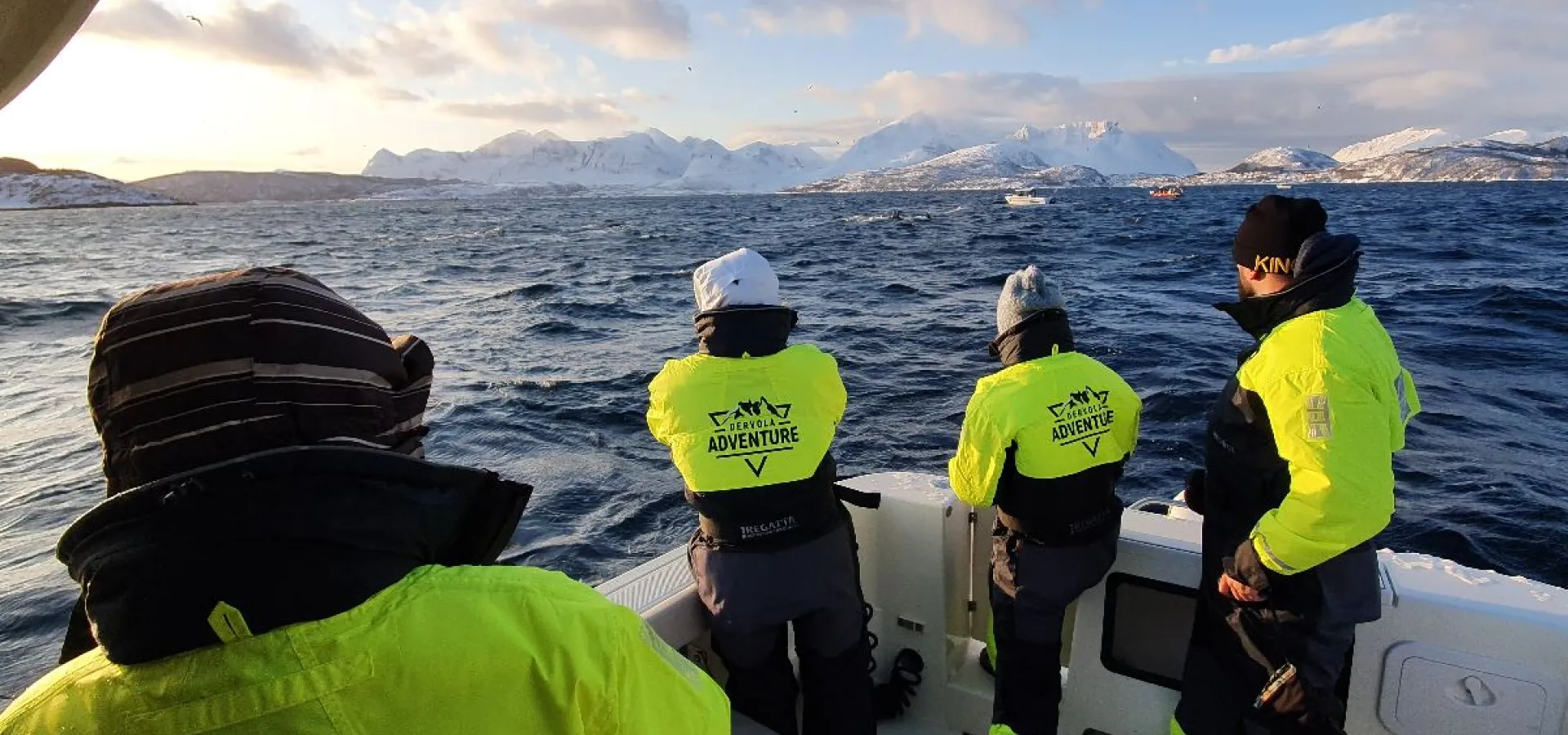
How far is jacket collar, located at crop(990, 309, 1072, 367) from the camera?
11.4 feet

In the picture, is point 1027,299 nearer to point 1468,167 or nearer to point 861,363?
point 861,363

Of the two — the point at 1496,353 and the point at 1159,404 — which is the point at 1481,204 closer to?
the point at 1496,353

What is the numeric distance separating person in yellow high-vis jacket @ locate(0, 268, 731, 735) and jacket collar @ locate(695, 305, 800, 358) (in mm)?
2002

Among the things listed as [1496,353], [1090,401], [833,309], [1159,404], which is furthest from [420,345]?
[833,309]

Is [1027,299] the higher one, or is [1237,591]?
[1027,299]

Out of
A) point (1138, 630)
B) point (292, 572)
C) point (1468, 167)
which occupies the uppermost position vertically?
point (292, 572)

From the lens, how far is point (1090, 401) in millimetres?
3439

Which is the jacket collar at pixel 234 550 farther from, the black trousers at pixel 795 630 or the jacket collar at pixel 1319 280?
the jacket collar at pixel 1319 280

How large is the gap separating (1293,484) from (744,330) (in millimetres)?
1900

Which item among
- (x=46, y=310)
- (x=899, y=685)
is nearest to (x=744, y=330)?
(x=899, y=685)

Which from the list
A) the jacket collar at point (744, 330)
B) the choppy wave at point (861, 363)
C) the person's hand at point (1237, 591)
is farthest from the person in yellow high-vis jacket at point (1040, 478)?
the choppy wave at point (861, 363)

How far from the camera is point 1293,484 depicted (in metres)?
2.55

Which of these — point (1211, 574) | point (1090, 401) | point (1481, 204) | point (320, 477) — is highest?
point (320, 477)

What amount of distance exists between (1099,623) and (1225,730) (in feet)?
2.23
